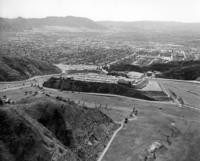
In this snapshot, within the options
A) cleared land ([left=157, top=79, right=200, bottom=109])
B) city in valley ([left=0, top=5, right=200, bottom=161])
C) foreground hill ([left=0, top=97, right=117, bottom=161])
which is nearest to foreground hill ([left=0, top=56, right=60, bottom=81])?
city in valley ([left=0, top=5, right=200, bottom=161])

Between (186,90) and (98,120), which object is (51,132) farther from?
(186,90)

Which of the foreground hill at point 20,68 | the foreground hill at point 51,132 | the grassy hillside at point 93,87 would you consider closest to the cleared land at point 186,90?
the grassy hillside at point 93,87

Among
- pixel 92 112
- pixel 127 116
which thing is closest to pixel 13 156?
pixel 92 112

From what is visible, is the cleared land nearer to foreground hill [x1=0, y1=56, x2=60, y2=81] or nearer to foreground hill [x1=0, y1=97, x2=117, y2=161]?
foreground hill [x1=0, y1=97, x2=117, y2=161]

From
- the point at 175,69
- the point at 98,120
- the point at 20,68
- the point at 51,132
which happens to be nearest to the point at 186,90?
the point at 175,69

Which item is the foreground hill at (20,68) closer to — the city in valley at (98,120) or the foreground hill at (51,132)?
the city in valley at (98,120)

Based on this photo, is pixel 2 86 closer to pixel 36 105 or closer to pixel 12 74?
pixel 12 74

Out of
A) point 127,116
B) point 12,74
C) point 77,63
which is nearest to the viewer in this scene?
point 127,116
